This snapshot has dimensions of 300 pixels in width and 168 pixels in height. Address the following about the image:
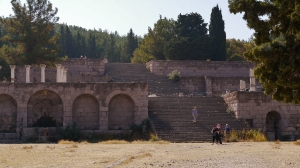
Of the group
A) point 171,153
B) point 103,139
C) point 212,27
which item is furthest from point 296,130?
point 212,27

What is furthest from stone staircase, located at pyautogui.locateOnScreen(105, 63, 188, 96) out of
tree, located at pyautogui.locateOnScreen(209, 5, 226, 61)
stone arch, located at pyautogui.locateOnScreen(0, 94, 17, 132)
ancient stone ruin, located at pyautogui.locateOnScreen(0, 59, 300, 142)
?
stone arch, located at pyautogui.locateOnScreen(0, 94, 17, 132)

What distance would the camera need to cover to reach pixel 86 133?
33.7 metres

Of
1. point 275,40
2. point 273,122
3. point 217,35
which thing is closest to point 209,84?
point 273,122

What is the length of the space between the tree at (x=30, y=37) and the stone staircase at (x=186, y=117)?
10.3 metres

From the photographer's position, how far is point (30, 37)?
42.5 m

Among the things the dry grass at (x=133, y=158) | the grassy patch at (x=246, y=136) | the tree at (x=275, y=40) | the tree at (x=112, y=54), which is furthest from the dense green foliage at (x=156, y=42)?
the tree at (x=275, y=40)

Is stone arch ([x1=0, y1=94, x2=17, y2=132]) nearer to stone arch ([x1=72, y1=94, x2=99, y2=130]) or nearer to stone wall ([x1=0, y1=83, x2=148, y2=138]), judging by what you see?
stone wall ([x1=0, y1=83, x2=148, y2=138])

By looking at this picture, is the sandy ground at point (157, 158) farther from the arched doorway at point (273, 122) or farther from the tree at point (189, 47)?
the tree at point (189, 47)

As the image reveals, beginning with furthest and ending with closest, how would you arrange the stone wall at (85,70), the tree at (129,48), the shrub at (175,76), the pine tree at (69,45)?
the tree at (129,48)
the pine tree at (69,45)
the shrub at (175,76)
the stone wall at (85,70)

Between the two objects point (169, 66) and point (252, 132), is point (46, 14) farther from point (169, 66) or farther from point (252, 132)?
point (252, 132)

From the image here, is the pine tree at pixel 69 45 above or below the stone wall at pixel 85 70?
above

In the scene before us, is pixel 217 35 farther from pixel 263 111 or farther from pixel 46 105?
pixel 46 105

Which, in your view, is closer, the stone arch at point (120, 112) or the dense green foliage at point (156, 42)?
the stone arch at point (120, 112)

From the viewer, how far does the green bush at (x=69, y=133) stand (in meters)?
32.8
